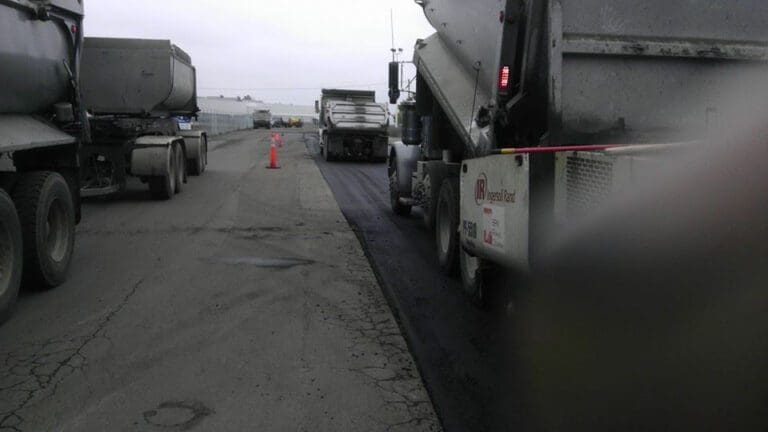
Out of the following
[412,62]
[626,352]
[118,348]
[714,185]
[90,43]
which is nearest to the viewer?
[714,185]

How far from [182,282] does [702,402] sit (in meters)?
5.50

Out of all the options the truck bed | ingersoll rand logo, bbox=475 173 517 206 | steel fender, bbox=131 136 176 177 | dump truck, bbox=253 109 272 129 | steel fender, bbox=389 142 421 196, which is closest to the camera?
ingersoll rand logo, bbox=475 173 517 206

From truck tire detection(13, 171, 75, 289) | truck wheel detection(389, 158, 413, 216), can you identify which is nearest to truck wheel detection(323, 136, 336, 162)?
truck wheel detection(389, 158, 413, 216)

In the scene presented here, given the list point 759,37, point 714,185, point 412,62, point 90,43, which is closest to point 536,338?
Answer: point 714,185

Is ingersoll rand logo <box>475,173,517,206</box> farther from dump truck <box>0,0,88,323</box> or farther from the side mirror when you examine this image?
the side mirror

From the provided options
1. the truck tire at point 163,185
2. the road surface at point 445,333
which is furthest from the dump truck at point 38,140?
the truck tire at point 163,185

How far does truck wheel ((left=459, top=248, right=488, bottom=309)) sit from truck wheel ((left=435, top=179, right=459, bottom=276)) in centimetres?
44

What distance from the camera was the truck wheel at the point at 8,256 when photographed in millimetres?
5742

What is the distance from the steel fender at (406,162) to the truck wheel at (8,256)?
21.7 ft

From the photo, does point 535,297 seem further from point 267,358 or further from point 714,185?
point 714,185

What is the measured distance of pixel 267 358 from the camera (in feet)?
16.5

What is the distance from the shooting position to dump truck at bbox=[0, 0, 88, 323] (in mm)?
6039

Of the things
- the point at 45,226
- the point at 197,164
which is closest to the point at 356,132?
the point at 197,164

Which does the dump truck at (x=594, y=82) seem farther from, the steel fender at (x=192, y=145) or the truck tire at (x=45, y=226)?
the steel fender at (x=192, y=145)
